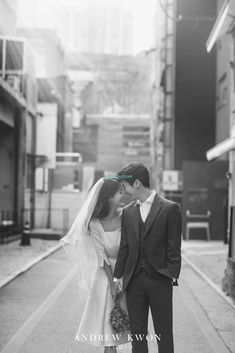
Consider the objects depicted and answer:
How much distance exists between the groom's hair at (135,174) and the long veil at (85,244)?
0.54 metres

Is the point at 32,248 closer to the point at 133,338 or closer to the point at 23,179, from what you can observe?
the point at 23,179

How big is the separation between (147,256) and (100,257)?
634 mm

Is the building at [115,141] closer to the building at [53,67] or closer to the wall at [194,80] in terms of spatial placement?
the building at [53,67]

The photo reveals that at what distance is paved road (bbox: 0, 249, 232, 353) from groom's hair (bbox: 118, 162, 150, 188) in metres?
1.77

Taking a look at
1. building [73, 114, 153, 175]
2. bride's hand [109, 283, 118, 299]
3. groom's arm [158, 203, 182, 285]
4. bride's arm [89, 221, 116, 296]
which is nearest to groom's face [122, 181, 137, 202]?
groom's arm [158, 203, 182, 285]

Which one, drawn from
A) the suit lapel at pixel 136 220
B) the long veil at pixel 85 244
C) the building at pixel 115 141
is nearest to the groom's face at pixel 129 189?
the suit lapel at pixel 136 220

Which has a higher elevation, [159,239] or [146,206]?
[146,206]

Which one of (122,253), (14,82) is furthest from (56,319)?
(14,82)

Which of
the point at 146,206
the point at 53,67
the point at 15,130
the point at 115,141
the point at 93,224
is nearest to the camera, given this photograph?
the point at 146,206

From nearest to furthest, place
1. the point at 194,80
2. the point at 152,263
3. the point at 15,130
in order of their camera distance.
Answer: the point at 152,263 < the point at 15,130 < the point at 194,80

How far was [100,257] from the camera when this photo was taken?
4895mm

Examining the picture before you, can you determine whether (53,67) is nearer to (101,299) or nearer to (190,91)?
(190,91)

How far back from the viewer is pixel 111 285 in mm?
4855

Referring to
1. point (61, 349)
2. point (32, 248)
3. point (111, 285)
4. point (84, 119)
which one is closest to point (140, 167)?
point (111, 285)
